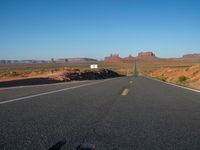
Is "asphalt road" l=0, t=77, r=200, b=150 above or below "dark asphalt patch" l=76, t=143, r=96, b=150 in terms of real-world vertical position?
→ below

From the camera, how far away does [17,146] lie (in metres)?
4.01

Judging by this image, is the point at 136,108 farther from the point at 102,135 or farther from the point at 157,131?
the point at 102,135

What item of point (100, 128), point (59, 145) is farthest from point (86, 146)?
point (100, 128)

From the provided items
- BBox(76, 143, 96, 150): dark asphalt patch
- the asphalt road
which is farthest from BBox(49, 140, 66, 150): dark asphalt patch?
BBox(76, 143, 96, 150): dark asphalt patch

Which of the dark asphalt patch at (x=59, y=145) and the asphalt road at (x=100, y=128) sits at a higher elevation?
the dark asphalt patch at (x=59, y=145)

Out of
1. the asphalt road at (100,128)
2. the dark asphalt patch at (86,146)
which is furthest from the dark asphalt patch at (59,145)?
the dark asphalt patch at (86,146)

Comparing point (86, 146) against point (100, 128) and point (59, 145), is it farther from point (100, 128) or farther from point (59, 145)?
point (100, 128)

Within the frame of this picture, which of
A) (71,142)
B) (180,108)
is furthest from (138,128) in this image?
(180,108)

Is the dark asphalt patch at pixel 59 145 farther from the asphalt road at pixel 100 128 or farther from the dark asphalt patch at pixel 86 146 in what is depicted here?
the dark asphalt patch at pixel 86 146

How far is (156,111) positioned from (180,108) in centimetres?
100

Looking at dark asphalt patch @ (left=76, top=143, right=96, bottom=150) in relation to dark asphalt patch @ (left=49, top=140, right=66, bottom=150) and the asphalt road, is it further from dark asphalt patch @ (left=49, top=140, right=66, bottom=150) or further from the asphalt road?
dark asphalt patch @ (left=49, top=140, right=66, bottom=150)

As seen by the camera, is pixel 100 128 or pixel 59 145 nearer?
pixel 59 145

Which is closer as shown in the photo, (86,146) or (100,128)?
(86,146)

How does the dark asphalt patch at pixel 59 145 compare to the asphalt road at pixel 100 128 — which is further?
the asphalt road at pixel 100 128
